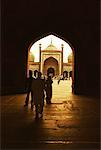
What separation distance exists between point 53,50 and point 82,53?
126 ft

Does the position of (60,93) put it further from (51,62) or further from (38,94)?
(51,62)

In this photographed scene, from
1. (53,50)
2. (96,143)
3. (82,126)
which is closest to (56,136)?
(96,143)

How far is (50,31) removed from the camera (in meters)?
16.0

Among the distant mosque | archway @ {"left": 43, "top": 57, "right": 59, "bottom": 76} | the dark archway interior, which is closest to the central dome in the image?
the distant mosque

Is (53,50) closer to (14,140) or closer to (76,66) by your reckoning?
(76,66)

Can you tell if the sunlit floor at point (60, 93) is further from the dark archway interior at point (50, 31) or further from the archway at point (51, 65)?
the archway at point (51, 65)

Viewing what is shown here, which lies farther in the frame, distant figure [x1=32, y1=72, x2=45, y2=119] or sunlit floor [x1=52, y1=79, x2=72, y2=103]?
sunlit floor [x1=52, y1=79, x2=72, y2=103]

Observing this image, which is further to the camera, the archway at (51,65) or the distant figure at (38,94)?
the archway at (51,65)

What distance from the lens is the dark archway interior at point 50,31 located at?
614 inches

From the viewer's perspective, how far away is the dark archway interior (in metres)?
15.6

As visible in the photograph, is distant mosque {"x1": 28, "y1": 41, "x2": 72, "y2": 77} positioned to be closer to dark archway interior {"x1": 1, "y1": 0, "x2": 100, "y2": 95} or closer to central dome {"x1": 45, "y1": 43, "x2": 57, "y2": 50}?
central dome {"x1": 45, "y1": 43, "x2": 57, "y2": 50}

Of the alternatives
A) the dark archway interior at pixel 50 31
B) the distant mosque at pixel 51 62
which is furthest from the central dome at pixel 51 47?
the dark archway interior at pixel 50 31

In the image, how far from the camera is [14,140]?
4992mm

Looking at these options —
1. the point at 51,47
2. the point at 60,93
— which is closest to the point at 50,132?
the point at 60,93
